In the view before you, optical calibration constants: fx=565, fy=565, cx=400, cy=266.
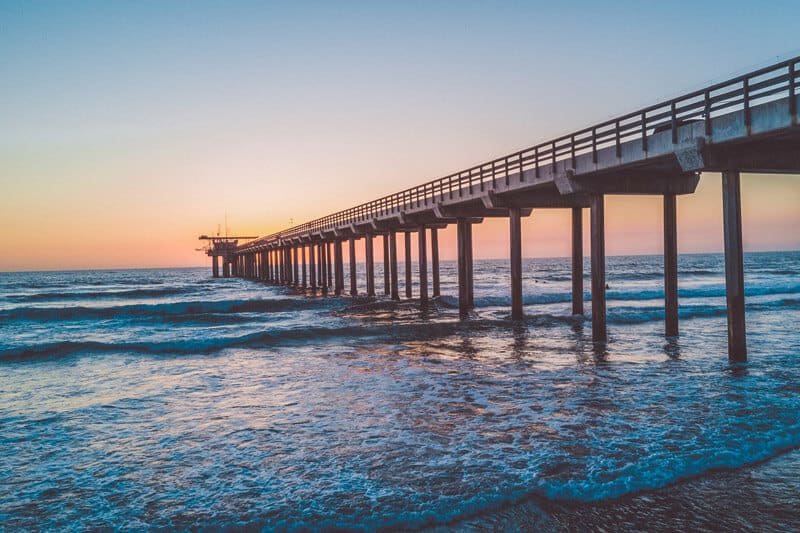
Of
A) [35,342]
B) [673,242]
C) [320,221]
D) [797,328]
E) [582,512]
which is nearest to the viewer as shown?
[582,512]

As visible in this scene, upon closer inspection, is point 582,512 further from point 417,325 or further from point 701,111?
point 417,325

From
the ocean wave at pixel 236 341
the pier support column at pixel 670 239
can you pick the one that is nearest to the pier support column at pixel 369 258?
the ocean wave at pixel 236 341

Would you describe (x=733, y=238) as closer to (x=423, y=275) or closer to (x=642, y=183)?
(x=642, y=183)

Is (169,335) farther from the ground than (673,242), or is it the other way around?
(673,242)

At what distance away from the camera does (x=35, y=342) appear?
2055cm

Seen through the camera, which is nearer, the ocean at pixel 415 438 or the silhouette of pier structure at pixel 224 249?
the ocean at pixel 415 438

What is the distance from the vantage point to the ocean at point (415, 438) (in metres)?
5.45

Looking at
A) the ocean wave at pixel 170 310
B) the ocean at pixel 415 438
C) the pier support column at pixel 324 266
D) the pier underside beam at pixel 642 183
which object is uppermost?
the pier underside beam at pixel 642 183

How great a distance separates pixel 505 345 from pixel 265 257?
193ft

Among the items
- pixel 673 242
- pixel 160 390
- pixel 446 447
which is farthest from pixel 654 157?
pixel 160 390

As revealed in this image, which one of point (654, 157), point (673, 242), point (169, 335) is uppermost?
point (654, 157)

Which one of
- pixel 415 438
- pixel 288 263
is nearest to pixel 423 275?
pixel 415 438

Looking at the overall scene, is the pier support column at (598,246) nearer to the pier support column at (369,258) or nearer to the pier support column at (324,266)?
the pier support column at (369,258)

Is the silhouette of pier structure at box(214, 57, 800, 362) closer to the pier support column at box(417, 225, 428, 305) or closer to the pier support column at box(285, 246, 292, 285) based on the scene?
the pier support column at box(417, 225, 428, 305)
